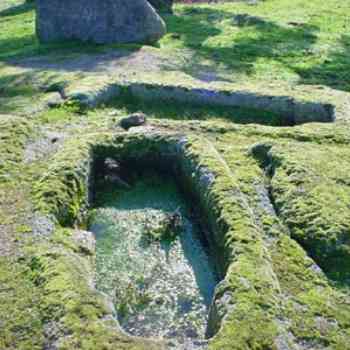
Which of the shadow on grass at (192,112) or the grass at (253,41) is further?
the grass at (253,41)

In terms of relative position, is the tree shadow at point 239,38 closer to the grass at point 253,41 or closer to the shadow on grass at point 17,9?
the grass at point 253,41

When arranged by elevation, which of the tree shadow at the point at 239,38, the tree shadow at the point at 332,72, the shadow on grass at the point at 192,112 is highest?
the tree shadow at the point at 239,38

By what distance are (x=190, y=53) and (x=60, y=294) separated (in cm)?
1566

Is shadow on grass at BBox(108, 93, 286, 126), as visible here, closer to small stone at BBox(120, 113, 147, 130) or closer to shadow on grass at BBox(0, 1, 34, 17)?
small stone at BBox(120, 113, 147, 130)

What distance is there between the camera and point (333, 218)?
34.6 feet

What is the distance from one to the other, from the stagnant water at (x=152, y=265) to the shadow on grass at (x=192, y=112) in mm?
→ 3863

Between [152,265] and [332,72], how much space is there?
13513 mm

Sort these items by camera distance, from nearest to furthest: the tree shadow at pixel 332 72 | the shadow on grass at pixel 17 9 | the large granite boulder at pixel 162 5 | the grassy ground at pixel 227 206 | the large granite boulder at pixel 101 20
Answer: the grassy ground at pixel 227 206 → the tree shadow at pixel 332 72 → the large granite boulder at pixel 101 20 → the large granite boulder at pixel 162 5 → the shadow on grass at pixel 17 9

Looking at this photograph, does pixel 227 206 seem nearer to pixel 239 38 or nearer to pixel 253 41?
pixel 253 41

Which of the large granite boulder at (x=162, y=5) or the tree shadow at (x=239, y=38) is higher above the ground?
the large granite boulder at (x=162, y=5)

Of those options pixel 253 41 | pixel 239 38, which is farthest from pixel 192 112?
pixel 239 38

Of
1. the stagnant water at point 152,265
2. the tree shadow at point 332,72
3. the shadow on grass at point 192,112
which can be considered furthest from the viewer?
the tree shadow at point 332,72

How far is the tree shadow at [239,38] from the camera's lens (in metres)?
Answer: 22.0

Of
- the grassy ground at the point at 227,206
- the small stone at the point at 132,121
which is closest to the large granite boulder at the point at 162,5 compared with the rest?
the grassy ground at the point at 227,206
